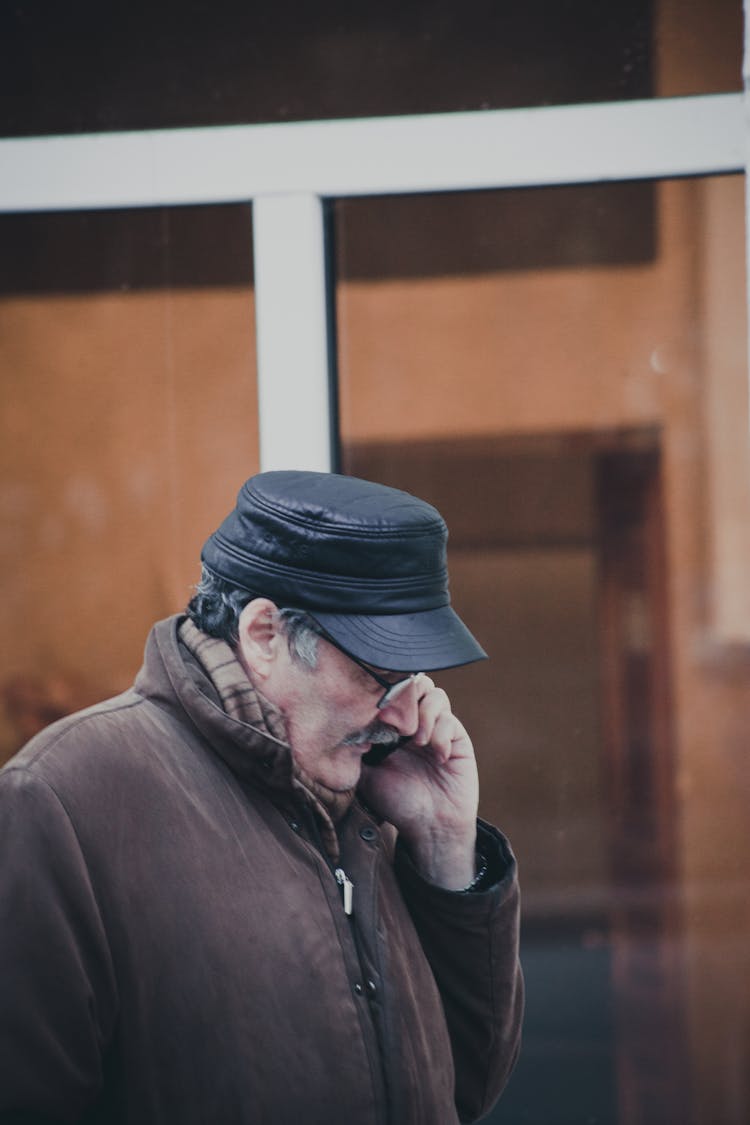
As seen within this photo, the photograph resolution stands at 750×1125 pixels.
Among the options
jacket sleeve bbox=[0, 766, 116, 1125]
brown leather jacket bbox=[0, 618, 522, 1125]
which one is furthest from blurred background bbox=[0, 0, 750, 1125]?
jacket sleeve bbox=[0, 766, 116, 1125]

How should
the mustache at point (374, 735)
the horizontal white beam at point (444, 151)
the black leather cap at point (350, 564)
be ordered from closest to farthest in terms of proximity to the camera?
1. the black leather cap at point (350, 564)
2. the mustache at point (374, 735)
3. the horizontal white beam at point (444, 151)

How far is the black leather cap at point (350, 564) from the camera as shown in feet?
4.99

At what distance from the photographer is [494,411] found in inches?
113

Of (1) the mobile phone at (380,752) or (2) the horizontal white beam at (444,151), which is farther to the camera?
(2) the horizontal white beam at (444,151)

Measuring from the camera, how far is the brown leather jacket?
1.37m

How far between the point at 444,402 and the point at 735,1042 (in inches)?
70.1

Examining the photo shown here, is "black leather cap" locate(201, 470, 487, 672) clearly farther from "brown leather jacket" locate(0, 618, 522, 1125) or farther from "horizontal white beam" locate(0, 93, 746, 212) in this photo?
"horizontal white beam" locate(0, 93, 746, 212)

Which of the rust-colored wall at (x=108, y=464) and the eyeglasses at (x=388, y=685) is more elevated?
the rust-colored wall at (x=108, y=464)

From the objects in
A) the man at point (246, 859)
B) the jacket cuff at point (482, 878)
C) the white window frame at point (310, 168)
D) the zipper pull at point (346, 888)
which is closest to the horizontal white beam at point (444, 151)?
the white window frame at point (310, 168)

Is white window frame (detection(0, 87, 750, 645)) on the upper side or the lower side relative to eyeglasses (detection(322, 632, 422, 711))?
upper

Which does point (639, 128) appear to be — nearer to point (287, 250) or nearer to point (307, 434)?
point (287, 250)

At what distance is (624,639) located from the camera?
2881 millimetres

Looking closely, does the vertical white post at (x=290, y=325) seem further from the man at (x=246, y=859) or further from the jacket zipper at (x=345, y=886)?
the jacket zipper at (x=345, y=886)

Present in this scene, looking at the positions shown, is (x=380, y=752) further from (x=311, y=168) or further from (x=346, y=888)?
(x=311, y=168)
